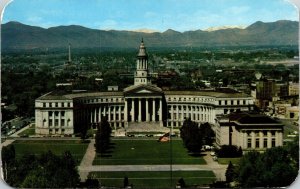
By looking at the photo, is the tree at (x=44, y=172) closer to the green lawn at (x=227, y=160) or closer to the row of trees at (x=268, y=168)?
the green lawn at (x=227, y=160)

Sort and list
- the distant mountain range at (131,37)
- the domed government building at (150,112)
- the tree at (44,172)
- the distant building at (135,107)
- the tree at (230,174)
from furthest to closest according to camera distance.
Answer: the distant building at (135,107) → the domed government building at (150,112) → the tree at (230,174) → the distant mountain range at (131,37) → the tree at (44,172)

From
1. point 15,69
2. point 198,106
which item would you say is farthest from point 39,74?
point 198,106

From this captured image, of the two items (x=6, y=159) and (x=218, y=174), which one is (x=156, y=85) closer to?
(x=218, y=174)

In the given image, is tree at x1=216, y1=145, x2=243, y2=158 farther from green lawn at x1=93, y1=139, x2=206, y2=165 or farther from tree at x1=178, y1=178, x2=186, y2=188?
tree at x1=178, y1=178, x2=186, y2=188

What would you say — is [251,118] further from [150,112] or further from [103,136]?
[103,136]

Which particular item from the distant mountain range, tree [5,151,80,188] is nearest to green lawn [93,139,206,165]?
tree [5,151,80,188]

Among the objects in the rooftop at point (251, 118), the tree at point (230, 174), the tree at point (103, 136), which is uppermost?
the rooftop at point (251, 118)

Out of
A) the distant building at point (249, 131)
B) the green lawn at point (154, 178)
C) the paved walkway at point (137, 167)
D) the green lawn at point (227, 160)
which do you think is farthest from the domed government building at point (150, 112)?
the green lawn at point (154, 178)
